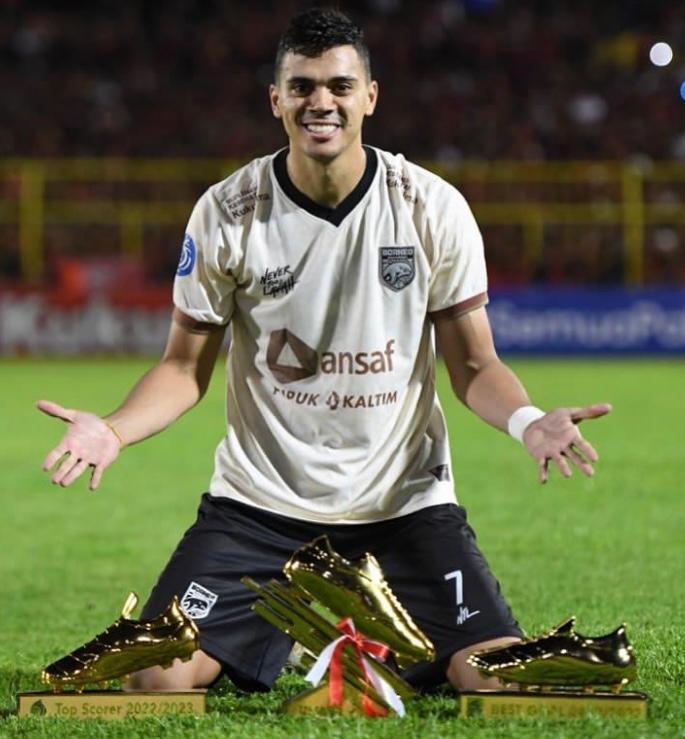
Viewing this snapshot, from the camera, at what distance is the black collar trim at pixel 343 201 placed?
5016 mm

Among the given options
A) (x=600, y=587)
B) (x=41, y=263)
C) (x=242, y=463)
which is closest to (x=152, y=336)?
(x=41, y=263)

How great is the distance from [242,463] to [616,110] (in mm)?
25459

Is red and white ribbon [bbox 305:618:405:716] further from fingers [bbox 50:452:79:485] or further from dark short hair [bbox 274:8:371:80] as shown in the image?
dark short hair [bbox 274:8:371:80]

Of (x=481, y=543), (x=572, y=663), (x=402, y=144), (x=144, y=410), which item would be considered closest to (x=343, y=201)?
(x=144, y=410)

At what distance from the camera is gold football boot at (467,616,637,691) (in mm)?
4371

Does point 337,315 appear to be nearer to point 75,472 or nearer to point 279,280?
point 279,280

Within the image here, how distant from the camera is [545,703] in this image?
14.3ft

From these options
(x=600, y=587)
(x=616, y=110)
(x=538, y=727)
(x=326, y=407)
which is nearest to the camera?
(x=538, y=727)

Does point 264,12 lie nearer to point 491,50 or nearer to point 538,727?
point 491,50

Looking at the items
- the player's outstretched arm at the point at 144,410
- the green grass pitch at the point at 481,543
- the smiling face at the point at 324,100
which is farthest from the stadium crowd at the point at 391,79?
the smiling face at the point at 324,100

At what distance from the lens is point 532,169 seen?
87.8ft

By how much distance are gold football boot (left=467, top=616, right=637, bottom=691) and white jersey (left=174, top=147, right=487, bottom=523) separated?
0.74 metres

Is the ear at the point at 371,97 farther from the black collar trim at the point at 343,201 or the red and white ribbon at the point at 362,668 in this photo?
the red and white ribbon at the point at 362,668

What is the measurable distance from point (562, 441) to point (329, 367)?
2.81 ft
